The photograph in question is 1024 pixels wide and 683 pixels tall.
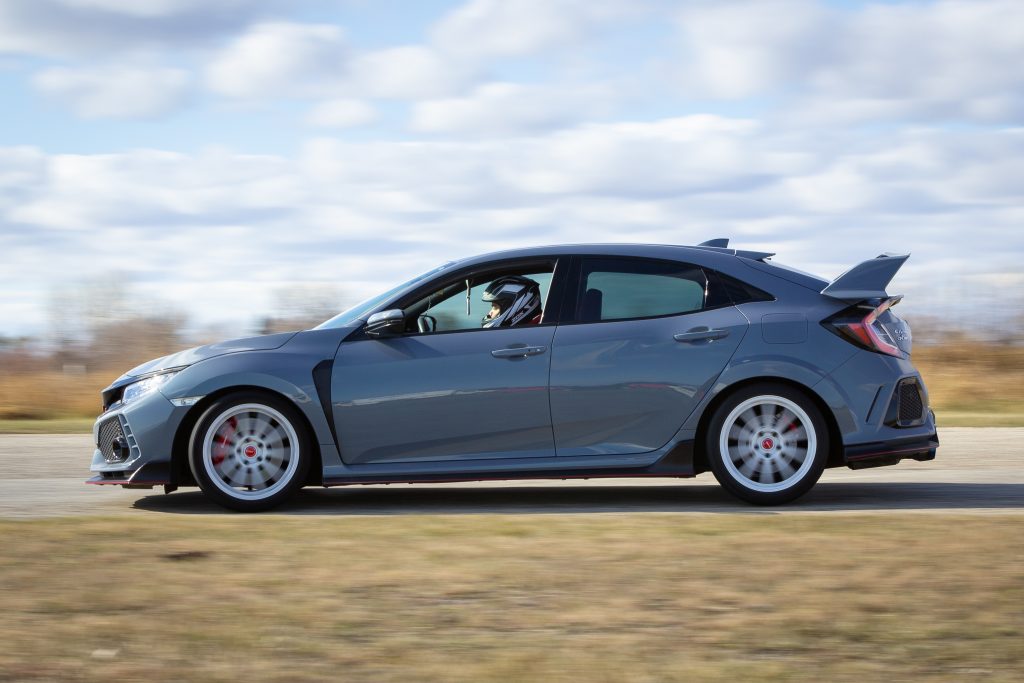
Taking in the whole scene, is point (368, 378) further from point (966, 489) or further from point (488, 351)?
point (966, 489)

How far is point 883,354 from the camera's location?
7.45m

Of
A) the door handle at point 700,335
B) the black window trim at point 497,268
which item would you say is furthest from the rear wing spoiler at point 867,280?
the black window trim at point 497,268

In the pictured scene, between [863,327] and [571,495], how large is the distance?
2.20 m

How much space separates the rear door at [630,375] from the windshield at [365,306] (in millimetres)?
920

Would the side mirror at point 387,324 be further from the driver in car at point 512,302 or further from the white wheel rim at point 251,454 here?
the white wheel rim at point 251,454

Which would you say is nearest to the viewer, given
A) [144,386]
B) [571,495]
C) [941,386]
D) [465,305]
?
[144,386]

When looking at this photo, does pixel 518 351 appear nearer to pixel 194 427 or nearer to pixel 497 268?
pixel 497 268

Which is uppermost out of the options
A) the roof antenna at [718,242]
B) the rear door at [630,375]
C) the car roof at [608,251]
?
the roof antenna at [718,242]

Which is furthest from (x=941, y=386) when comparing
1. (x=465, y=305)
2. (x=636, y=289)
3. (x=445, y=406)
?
(x=445, y=406)

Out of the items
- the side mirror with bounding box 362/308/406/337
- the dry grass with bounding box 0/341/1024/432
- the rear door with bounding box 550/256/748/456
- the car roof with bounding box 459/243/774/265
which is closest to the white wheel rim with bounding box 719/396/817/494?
the rear door with bounding box 550/256/748/456

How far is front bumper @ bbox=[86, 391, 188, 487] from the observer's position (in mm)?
7324

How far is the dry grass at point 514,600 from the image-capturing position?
4.00 meters

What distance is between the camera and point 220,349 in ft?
24.7

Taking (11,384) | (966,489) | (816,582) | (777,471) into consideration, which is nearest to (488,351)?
(777,471)
